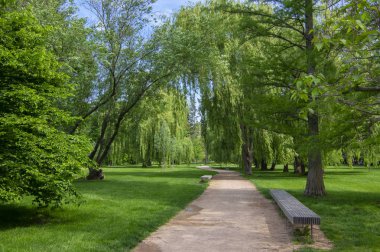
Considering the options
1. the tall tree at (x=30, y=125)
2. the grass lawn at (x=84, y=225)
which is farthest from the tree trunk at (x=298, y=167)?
the tall tree at (x=30, y=125)

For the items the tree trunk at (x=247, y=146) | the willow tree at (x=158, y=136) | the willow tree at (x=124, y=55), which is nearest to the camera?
the willow tree at (x=124, y=55)

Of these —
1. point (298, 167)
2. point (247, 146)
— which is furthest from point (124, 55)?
point (298, 167)

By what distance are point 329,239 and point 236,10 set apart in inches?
376

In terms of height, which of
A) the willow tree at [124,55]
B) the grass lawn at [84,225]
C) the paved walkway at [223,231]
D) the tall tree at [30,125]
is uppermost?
the willow tree at [124,55]

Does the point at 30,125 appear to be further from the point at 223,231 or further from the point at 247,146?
the point at 247,146

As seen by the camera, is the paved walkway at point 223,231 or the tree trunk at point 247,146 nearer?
the paved walkway at point 223,231

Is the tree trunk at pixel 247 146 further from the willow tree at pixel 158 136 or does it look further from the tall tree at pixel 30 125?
the tall tree at pixel 30 125

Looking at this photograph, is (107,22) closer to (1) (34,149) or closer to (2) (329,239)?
(1) (34,149)

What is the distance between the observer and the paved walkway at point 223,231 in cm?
586

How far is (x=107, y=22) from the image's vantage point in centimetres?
1617

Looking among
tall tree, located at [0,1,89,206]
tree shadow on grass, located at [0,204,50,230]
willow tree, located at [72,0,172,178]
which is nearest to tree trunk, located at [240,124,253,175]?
willow tree, located at [72,0,172,178]

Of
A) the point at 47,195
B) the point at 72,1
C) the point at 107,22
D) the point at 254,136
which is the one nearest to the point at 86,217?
the point at 47,195

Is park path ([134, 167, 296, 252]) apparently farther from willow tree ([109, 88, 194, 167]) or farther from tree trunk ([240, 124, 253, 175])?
willow tree ([109, 88, 194, 167])

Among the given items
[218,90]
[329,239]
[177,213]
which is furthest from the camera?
[218,90]
